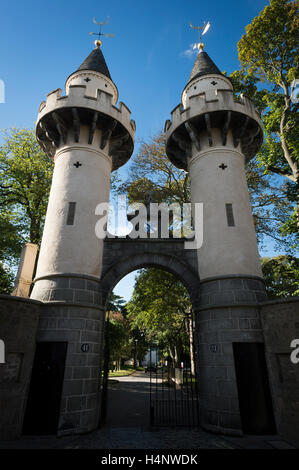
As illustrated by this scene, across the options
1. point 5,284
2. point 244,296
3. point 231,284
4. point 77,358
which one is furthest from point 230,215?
point 5,284

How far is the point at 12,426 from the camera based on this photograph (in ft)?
24.8

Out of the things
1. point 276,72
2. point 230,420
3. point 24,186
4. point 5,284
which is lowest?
point 230,420

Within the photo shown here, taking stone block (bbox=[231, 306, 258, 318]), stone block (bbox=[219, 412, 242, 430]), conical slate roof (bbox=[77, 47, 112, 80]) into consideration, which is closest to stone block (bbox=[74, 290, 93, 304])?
stone block (bbox=[231, 306, 258, 318])

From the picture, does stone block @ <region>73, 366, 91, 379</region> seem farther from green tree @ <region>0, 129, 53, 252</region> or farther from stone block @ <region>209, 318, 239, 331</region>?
green tree @ <region>0, 129, 53, 252</region>

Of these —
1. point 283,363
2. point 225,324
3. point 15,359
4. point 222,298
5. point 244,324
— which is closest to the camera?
point 15,359

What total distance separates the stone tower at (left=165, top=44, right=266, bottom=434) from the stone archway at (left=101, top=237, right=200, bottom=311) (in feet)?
1.50

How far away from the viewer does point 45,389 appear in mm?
8297

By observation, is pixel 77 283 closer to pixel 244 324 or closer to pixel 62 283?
pixel 62 283

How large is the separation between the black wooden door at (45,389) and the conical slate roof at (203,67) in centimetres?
1538

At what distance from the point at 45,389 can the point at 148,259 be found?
5847 mm
